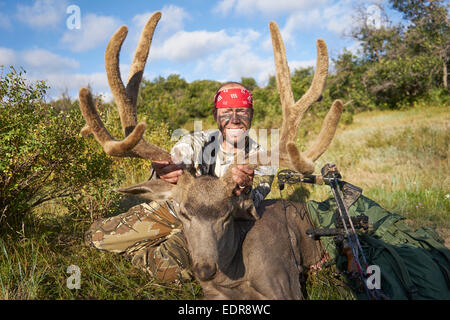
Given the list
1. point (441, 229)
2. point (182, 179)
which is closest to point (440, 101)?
point (441, 229)

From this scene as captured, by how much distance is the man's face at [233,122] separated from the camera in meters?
4.71

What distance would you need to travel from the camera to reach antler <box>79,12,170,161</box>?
315 centimetres

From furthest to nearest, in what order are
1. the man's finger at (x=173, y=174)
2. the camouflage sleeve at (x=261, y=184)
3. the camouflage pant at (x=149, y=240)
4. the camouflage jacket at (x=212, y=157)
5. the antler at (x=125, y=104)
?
the camouflage jacket at (x=212, y=157)
the camouflage sleeve at (x=261, y=184)
the camouflage pant at (x=149, y=240)
the man's finger at (x=173, y=174)
the antler at (x=125, y=104)

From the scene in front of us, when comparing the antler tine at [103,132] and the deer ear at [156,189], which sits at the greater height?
the antler tine at [103,132]

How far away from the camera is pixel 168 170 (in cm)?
361

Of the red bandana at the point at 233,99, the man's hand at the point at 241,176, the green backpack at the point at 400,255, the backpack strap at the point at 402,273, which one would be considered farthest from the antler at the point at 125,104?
the backpack strap at the point at 402,273

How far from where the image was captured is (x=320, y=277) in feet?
12.3

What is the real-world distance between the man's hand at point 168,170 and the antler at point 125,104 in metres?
0.06

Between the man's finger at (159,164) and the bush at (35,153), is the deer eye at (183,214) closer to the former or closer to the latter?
the man's finger at (159,164)

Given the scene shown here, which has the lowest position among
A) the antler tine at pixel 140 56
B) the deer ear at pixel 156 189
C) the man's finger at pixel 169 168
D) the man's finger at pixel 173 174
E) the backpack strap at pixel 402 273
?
the backpack strap at pixel 402 273

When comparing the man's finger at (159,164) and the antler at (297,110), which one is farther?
the man's finger at (159,164)

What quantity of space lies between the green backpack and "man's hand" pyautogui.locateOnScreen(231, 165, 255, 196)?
1331mm
